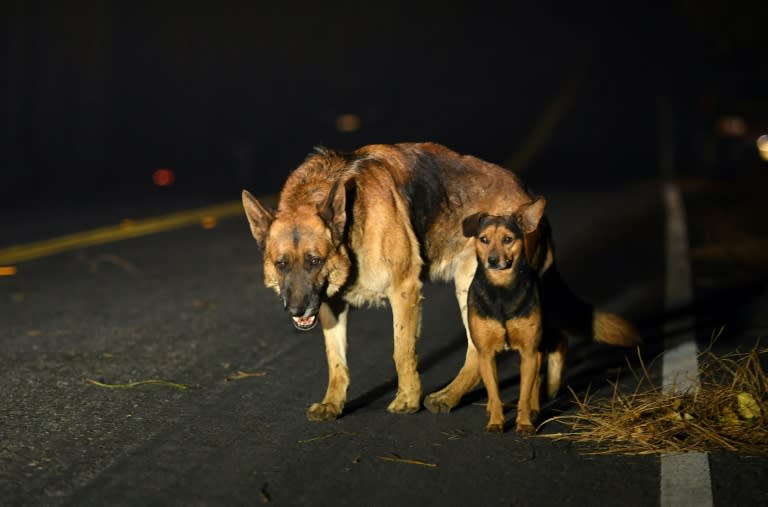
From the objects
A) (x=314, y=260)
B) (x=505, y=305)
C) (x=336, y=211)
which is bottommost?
(x=505, y=305)

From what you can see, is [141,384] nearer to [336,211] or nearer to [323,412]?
[323,412]

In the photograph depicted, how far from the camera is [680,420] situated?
623cm

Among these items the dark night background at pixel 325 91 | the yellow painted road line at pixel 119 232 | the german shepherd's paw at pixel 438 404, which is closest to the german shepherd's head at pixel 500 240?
the german shepherd's paw at pixel 438 404

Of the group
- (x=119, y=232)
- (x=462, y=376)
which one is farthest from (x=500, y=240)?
(x=119, y=232)

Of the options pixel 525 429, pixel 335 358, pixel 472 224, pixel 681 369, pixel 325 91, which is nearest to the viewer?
pixel 525 429

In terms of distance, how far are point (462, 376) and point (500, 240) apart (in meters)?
1.11

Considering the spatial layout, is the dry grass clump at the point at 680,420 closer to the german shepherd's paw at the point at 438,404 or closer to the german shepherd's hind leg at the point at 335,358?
the german shepherd's paw at the point at 438,404

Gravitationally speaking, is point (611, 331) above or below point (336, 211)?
below

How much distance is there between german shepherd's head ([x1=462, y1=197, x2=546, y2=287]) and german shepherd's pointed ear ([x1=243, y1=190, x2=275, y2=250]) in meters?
1.07

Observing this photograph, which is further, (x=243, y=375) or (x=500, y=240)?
(x=243, y=375)

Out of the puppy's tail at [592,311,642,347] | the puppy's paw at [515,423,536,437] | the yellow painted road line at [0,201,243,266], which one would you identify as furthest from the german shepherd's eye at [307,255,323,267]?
the yellow painted road line at [0,201,243,266]

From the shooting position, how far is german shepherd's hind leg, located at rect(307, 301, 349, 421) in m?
6.75

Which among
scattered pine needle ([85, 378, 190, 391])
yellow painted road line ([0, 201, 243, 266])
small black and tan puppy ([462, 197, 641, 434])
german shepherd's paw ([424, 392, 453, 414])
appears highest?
small black and tan puppy ([462, 197, 641, 434])

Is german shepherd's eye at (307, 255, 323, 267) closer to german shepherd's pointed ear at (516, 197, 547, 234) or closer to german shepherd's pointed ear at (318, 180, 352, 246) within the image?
german shepherd's pointed ear at (318, 180, 352, 246)
